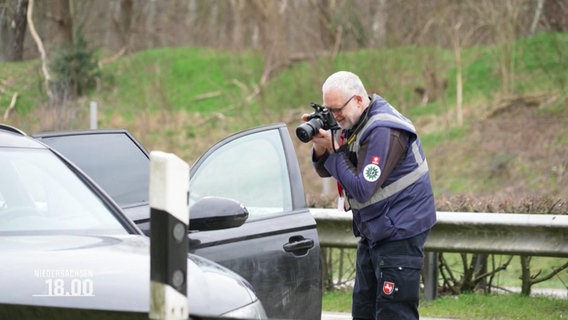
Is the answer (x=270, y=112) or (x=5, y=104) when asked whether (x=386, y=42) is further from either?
(x=5, y=104)

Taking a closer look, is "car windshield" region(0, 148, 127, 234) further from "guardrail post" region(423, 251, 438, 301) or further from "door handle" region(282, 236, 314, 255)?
"guardrail post" region(423, 251, 438, 301)

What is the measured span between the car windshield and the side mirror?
1.06 ft

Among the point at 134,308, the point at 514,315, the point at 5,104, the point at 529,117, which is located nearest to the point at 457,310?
the point at 514,315

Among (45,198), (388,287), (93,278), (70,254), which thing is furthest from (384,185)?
(93,278)

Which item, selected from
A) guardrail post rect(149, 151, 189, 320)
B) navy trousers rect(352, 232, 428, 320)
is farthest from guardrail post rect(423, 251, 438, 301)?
guardrail post rect(149, 151, 189, 320)

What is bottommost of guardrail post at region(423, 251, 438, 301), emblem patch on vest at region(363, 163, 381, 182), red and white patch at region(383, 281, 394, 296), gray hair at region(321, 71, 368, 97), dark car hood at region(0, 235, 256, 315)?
guardrail post at region(423, 251, 438, 301)

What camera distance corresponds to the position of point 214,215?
4629mm

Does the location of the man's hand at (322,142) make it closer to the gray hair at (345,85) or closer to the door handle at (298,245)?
the gray hair at (345,85)

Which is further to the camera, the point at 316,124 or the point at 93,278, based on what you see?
the point at 316,124

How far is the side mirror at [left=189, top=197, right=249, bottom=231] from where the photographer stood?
4.62m

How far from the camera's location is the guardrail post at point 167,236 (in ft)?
9.26

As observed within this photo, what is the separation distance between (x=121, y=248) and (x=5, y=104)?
8964 mm

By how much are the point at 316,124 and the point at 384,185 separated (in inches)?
19.3

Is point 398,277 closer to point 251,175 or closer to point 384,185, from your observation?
point 384,185
